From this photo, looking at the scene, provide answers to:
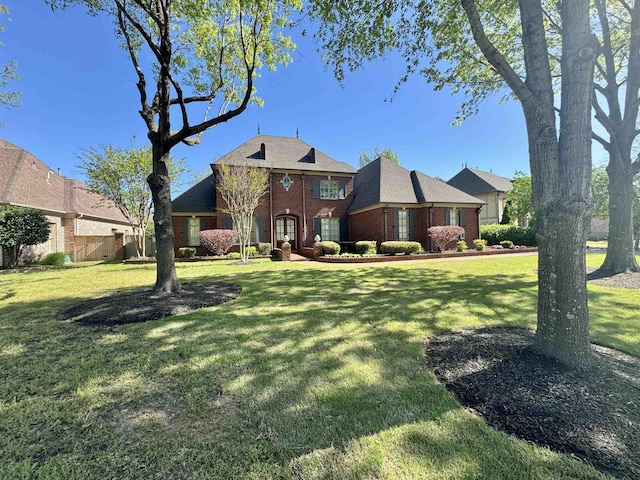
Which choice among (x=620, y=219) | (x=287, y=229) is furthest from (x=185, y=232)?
(x=620, y=219)

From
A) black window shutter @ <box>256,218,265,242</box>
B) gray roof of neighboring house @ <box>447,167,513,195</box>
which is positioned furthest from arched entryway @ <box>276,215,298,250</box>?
gray roof of neighboring house @ <box>447,167,513,195</box>

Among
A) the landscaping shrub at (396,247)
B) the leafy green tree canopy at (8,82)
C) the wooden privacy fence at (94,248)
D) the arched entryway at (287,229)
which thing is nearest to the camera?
the leafy green tree canopy at (8,82)

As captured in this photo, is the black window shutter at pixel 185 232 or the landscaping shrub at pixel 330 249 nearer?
the landscaping shrub at pixel 330 249

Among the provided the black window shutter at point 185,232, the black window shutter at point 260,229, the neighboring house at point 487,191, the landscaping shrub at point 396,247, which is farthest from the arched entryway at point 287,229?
the neighboring house at point 487,191

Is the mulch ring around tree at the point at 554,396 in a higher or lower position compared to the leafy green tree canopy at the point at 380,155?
lower

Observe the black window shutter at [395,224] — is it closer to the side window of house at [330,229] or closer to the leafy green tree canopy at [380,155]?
the side window of house at [330,229]

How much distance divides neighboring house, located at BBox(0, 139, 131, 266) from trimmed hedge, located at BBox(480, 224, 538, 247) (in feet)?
92.0

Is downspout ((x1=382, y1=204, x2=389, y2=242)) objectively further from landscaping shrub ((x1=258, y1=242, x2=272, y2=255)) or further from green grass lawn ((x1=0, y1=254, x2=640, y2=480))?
green grass lawn ((x1=0, y1=254, x2=640, y2=480))

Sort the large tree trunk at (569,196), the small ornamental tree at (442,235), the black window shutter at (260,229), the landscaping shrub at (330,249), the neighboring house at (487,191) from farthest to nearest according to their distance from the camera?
the neighboring house at (487,191)
the black window shutter at (260,229)
the small ornamental tree at (442,235)
the landscaping shrub at (330,249)
the large tree trunk at (569,196)

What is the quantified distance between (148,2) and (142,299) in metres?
6.45

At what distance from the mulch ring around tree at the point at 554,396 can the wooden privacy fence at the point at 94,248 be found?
2319 centimetres

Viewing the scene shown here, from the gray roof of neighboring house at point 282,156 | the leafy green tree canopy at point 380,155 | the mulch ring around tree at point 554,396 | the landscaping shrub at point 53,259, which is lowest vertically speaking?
the mulch ring around tree at point 554,396

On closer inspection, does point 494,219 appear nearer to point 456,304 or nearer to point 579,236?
point 456,304

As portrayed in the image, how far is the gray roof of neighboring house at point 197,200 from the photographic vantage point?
17172 millimetres
